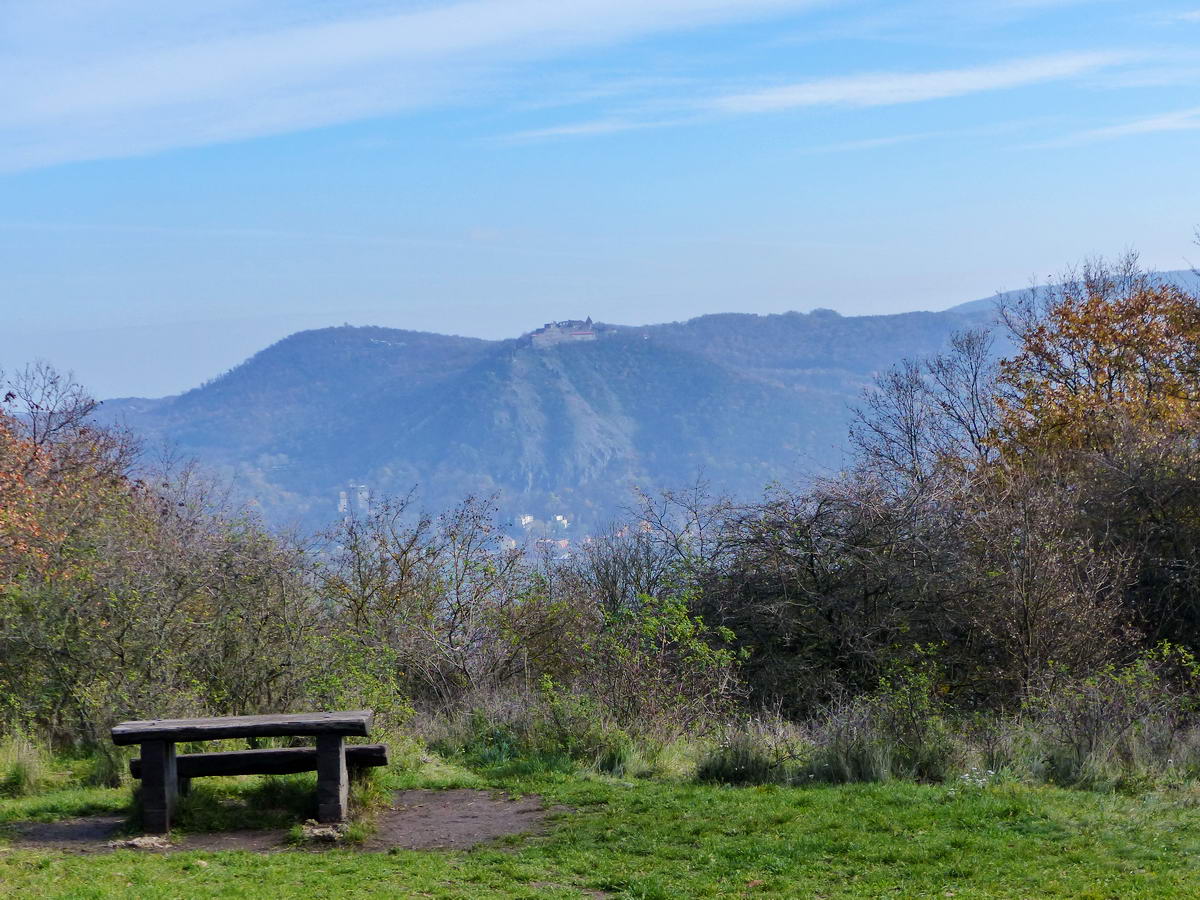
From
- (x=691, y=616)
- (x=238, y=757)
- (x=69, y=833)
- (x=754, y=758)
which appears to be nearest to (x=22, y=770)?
(x=69, y=833)

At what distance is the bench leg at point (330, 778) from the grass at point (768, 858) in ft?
A: 2.15

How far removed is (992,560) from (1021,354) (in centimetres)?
1638

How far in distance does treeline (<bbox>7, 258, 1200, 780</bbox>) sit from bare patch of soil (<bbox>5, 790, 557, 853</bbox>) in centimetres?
169

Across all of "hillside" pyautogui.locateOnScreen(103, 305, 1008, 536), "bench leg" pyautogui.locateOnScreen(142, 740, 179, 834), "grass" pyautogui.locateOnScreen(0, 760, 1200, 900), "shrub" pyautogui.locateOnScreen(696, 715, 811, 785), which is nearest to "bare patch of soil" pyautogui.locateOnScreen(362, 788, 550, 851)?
"grass" pyautogui.locateOnScreen(0, 760, 1200, 900)

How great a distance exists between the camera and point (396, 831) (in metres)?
8.13

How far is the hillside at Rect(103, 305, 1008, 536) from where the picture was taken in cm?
14938

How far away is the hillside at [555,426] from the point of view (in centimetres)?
14938

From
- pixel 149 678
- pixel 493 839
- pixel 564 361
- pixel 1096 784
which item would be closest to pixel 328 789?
pixel 493 839

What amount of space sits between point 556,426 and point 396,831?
16205 centimetres

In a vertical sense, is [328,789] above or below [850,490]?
below

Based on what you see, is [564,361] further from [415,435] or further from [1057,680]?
[1057,680]

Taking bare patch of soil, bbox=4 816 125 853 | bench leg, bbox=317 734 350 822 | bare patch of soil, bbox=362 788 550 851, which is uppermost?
bench leg, bbox=317 734 350 822

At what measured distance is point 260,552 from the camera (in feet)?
41.8

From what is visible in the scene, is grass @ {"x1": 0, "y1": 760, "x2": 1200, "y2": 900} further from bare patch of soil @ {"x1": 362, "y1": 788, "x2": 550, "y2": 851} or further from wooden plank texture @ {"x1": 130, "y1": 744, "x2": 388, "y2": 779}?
wooden plank texture @ {"x1": 130, "y1": 744, "x2": 388, "y2": 779}
